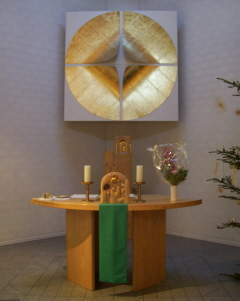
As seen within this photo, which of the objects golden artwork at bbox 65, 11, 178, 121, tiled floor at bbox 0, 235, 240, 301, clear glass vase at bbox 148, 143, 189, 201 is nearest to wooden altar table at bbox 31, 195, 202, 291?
tiled floor at bbox 0, 235, 240, 301

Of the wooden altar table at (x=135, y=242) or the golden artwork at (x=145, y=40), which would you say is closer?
the wooden altar table at (x=135, y=242)

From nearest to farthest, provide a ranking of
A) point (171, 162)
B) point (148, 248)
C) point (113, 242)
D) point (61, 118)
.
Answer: point (113, 242)
point (148, 248)
point (171, 162)
point (61, 118)

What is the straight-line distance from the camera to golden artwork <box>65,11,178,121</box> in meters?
5.45

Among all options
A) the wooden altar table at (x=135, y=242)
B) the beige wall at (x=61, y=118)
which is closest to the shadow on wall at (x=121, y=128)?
the beige wall at (x=61, y=118)

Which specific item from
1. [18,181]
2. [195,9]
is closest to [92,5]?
[195,9]

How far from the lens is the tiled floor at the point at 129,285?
3117 millimetres

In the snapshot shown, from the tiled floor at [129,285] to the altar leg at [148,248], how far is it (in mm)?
101

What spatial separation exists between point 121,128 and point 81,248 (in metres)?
3.32

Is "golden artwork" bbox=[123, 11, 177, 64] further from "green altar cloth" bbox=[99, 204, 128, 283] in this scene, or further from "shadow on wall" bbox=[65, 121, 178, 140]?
"green altar cloth" bbox=[99, 204, 128, 283]

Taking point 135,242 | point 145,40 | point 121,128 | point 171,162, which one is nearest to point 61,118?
point 121,128

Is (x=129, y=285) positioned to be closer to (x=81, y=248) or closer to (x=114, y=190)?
(x=81, y=248)

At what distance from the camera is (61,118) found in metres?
5.74

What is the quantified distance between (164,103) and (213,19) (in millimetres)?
1459

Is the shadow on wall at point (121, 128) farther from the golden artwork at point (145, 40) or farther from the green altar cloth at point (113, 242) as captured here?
the green altar cloth at point (113, 242)
